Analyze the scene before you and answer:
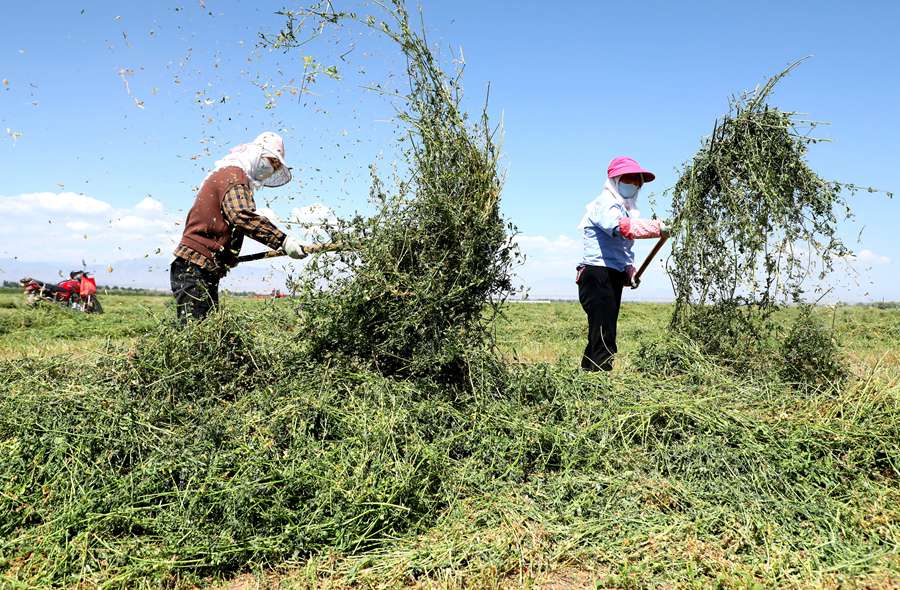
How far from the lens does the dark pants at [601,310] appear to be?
4.93 meters

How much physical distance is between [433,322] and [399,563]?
1.59 meters

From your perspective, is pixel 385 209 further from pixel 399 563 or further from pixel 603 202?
pixel 399 563

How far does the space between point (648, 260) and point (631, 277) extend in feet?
→ 1.02

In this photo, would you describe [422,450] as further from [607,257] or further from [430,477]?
[607,257]

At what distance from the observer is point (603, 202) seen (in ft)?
16.1

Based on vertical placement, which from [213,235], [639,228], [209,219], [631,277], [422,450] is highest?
[639,228]

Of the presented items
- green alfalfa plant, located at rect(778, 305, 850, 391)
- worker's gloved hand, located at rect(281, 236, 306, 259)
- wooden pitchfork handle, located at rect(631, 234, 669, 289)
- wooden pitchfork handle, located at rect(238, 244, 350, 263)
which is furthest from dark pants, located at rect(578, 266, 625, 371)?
worker's gloved hand, located at rect(281, 236, 306, 259)

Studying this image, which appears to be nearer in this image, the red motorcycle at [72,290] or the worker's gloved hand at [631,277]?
the worker's gloved hand at [631,277]

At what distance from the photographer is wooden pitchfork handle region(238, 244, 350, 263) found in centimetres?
400

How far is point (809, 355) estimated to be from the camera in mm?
4613

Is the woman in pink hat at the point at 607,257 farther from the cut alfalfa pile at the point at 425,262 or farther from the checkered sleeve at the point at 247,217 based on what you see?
the checkered sleeve at the point at 247,217

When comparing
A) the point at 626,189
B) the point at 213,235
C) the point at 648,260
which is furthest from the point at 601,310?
the point at 213,235

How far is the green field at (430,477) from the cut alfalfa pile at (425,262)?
0.27 metres

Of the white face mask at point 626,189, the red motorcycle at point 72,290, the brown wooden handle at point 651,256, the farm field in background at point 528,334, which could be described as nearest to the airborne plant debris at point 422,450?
the brown wooden handle at point 651,256
